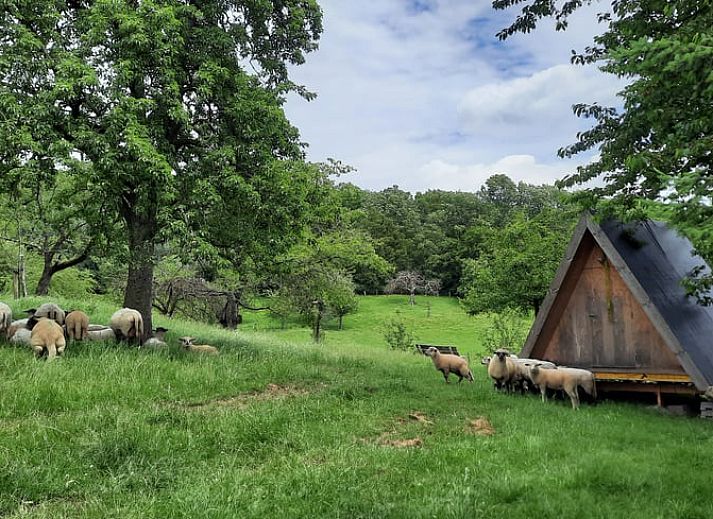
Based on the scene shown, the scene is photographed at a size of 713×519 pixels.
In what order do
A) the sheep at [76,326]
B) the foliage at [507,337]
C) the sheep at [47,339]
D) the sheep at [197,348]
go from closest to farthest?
the sheep at [47,339] → the sheep at [76,326] → the sheep at [197,348] → the foliage at [507,337]

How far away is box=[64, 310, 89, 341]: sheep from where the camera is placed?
12586 mm

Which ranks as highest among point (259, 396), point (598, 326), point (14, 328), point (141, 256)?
point (141, 256)

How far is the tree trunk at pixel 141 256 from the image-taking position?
1344cm

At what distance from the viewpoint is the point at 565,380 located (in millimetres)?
11641

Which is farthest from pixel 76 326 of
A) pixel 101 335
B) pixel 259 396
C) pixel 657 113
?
pixel 657 113

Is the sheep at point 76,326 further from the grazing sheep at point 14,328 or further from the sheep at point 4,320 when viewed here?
the sheep at point 4,320

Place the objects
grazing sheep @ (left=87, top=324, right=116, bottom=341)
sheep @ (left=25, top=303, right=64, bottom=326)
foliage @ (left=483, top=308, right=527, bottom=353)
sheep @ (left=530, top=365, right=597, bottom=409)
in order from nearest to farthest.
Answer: sheep @ (left=530, top=365, right=597, bottom=409) → sheep @ (left=25, top=303, right=64, bottom=326) → grazing sheep @ (left=87, top=324, right=116, bottom=341) → foliage @ (left=483, top=308, right=527, bottom=353)

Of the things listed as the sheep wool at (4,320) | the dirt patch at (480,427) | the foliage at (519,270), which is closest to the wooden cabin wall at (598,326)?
the dirt patch at (480,427)

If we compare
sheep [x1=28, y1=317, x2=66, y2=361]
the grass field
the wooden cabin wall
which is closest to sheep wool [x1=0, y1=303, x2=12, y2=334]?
sheep [x1=28, y1=317, x2=66, y2=361]

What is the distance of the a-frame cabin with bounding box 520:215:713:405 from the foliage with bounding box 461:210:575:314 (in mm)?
5197

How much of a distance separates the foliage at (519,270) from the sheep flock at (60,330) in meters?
11.1

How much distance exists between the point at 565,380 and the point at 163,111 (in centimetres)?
1151

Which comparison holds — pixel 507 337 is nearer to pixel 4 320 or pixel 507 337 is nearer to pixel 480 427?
pixel 480 427

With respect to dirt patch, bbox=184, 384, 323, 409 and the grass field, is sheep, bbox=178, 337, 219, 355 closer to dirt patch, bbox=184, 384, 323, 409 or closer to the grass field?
the grass field
